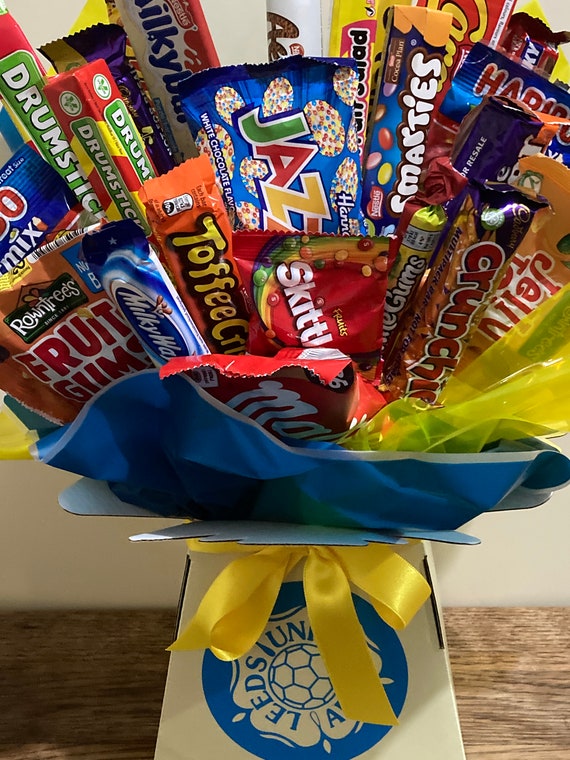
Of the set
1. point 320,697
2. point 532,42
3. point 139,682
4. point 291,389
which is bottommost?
point 139,682

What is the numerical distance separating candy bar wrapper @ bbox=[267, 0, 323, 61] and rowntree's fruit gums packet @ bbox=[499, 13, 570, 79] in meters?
0.14

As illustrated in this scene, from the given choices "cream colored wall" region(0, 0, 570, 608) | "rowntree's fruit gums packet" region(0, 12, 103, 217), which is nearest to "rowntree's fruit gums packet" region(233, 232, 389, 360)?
"rowntree's fruit gums packet" region(0, 12, 103, 217)

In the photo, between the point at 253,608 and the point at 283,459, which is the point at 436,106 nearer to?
the point at 283,459

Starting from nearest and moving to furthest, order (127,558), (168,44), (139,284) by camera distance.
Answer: (139,284)
(168,44)
(127,558)

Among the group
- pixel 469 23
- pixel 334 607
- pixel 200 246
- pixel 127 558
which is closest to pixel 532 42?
pixel 469 23

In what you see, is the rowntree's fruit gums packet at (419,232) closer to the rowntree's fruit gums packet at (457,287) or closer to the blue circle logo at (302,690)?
the rowntree's fruit gums packet at (457,287)

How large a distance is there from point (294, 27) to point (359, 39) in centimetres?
5

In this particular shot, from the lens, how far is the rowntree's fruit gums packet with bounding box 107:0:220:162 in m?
0.47

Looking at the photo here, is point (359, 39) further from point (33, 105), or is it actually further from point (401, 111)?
point (33, 105)

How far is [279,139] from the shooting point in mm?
452

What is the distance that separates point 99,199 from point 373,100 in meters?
0.22

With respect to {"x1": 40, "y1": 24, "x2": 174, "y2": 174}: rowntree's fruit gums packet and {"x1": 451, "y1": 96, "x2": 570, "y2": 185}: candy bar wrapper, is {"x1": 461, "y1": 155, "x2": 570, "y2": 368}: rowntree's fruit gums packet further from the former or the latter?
{"x1": 40, "y1": 24, "x2": 174, "y2": 174}: rowntree's fruit gums packet

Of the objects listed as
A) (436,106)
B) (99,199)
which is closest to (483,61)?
(436,106)

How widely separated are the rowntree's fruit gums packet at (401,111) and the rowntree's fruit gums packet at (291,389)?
0.15m
